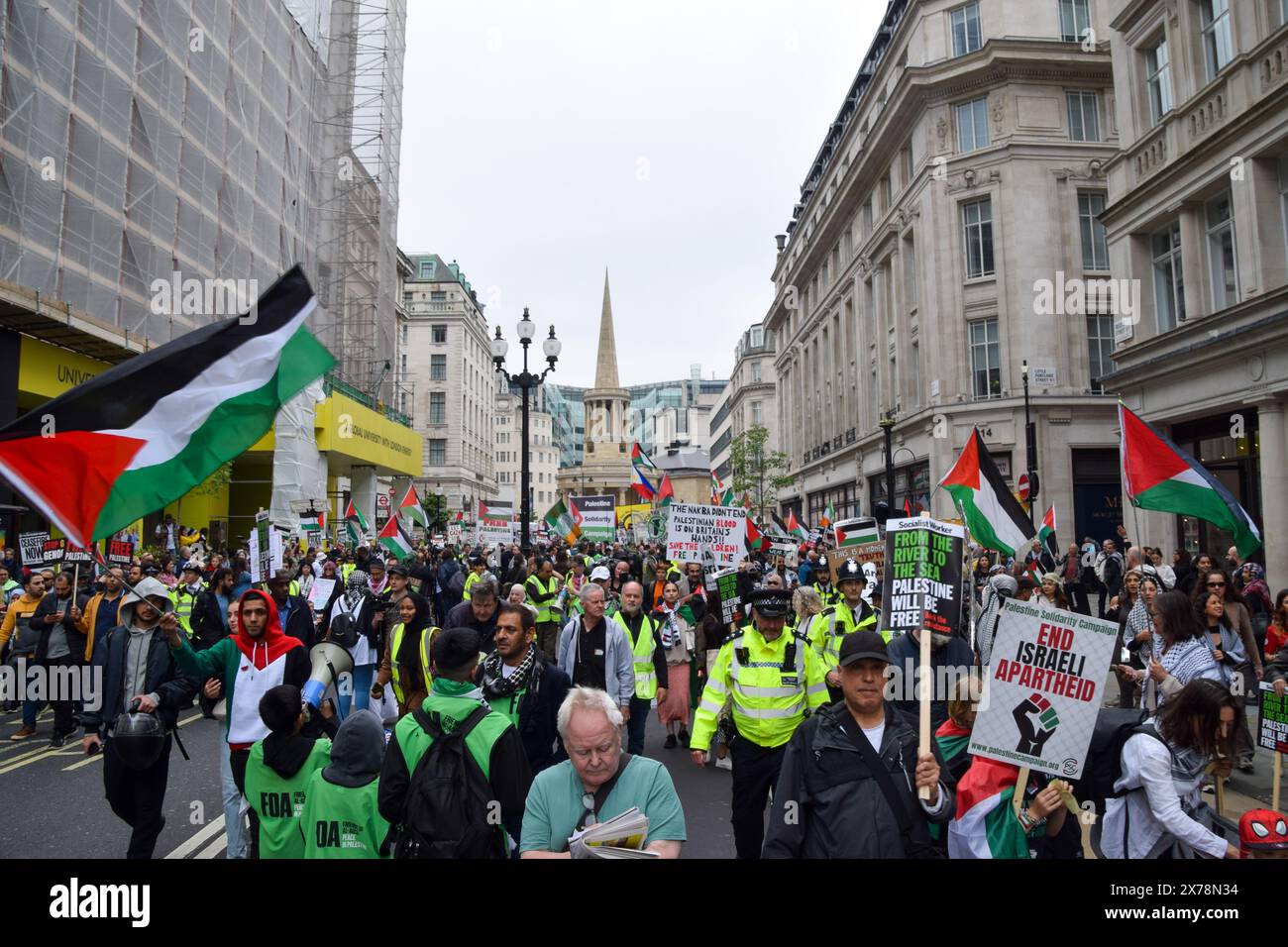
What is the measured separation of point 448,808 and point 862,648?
1824 millimetres

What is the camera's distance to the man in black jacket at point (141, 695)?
17.4ft

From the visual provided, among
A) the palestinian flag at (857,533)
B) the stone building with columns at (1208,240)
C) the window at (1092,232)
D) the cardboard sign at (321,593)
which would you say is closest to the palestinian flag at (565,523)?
the cardboard sign at (321,593)

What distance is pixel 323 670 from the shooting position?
6145 mm

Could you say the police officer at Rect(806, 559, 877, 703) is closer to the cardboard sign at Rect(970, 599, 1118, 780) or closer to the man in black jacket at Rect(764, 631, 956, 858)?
the cardboard sign at Rect(970, 599, 1118, 780)

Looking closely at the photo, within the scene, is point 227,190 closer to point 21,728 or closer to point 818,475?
point 21,728

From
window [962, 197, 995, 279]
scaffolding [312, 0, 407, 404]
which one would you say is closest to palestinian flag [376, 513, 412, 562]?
scaffolding [312, 0, 407, 404]

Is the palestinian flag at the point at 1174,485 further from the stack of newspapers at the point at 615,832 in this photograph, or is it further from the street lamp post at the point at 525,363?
the street lamp post at the point at 525,363

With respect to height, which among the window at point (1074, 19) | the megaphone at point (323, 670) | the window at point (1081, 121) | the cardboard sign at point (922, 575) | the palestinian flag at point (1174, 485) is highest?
the window at point (1074, 19)

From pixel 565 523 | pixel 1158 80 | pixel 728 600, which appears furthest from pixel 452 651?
pixel 1158 80

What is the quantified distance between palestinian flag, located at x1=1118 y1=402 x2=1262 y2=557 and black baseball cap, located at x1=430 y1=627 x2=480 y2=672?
800cm

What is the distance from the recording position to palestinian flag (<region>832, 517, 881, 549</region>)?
1045cm

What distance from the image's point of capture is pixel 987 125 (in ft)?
109

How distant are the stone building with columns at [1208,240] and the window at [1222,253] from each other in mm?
26

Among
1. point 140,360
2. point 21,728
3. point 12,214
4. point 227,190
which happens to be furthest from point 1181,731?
point 227,190
